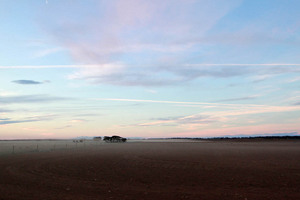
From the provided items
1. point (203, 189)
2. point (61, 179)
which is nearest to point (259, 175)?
point (203, 189)

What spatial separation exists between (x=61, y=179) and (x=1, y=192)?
4293mm

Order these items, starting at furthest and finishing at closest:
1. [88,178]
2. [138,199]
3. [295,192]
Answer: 1. [88,178]
2. [295,192]
3. [138,199]

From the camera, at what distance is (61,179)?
17.9 m

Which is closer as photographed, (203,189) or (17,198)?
(17,198)

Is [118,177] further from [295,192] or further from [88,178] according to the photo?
[295,192]

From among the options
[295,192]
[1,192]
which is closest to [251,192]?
[295,192]

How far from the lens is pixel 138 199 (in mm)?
12398

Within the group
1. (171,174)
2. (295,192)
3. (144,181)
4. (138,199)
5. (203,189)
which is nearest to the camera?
(138,199)

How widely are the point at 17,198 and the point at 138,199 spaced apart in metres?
6.05

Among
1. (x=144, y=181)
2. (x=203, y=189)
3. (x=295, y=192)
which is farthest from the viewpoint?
(x=144, y=181)

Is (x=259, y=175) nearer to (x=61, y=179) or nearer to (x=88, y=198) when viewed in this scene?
(x=88, y=198)

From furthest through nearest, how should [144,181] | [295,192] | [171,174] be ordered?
[171,174]
[144,181]
[295,192]

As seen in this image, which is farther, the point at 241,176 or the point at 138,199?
the point at 241,176

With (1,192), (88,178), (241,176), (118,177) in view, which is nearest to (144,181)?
(118,177)
